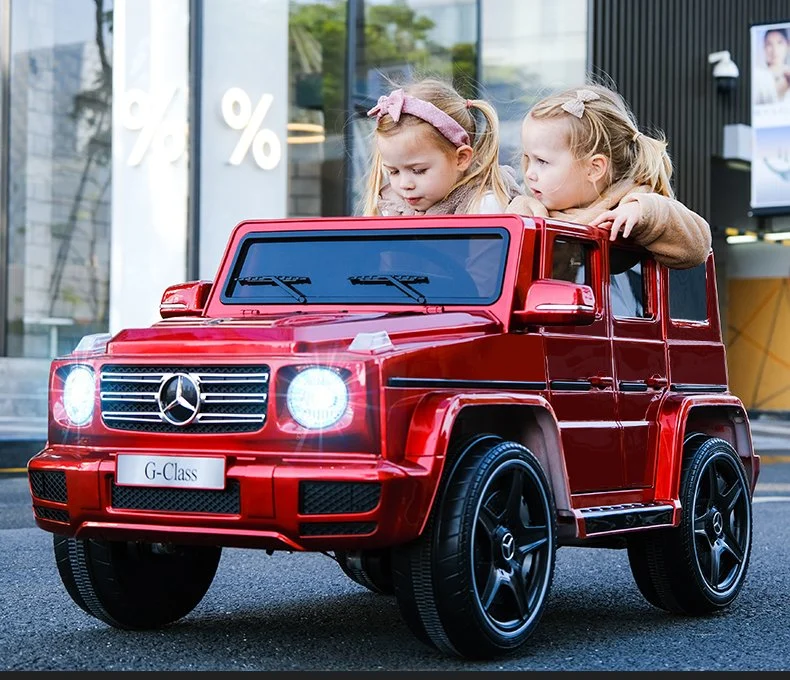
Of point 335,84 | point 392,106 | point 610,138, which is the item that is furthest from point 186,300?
point 335,84

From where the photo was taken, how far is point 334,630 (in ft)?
19.8

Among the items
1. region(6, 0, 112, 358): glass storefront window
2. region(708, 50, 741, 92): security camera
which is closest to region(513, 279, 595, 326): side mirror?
region(6, 0, 112, 358): glass storefront window

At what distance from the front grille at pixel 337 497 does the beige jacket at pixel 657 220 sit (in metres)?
2.10

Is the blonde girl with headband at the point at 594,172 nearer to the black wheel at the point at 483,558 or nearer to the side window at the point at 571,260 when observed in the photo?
the side window at the point at 571,260

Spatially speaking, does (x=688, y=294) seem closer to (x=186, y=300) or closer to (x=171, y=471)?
(x=186, y=300)

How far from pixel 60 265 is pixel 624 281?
36.0ft

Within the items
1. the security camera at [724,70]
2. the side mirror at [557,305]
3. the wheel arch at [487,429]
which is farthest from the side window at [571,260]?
the security camera at [724,70]

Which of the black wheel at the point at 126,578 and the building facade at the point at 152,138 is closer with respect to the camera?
the black wheel at the point at 126,578

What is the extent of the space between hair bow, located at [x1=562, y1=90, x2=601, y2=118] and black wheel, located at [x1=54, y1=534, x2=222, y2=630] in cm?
237

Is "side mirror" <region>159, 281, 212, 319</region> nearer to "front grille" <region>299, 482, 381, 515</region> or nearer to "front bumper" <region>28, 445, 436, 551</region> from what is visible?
"front bumper" <region>28, 445, 436, 551</region>

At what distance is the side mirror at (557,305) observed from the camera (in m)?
5.50

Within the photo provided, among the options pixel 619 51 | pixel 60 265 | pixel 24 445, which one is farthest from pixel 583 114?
pixel 619 51

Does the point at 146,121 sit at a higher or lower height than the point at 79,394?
higher

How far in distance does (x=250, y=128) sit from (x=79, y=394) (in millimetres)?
11978
